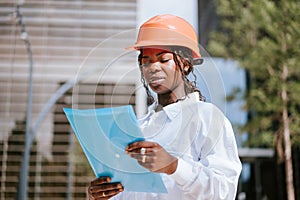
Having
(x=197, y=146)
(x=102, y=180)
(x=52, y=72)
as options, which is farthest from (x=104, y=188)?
(x=52, y=72)

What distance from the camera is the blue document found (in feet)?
1.97

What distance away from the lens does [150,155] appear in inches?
22.8

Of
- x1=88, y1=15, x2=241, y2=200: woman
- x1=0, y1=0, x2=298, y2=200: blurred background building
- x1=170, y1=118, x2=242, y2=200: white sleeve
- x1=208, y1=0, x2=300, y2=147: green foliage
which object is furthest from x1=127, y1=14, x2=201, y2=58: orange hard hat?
x1=0, y1=0, x2=298, y2=200: blurred background building

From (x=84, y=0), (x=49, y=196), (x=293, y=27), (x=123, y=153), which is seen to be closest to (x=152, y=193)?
(x=123, y=153)

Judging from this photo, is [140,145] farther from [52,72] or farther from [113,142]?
[52,72]

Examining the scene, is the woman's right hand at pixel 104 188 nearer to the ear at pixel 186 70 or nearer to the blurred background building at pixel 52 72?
the ear at pixel 186 70

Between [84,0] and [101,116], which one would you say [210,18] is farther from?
[101,116]

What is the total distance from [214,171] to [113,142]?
0.39 ft

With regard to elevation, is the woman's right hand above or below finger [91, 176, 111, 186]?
below

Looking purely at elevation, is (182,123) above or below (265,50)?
below

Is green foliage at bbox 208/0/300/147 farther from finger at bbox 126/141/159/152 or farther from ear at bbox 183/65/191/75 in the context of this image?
finger at bbox 126/141/159/152

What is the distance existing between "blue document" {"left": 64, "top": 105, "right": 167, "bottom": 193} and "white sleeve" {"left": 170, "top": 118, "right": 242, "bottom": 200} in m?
0.03

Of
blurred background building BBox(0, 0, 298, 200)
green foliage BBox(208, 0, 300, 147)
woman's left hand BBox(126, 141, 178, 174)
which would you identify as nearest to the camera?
woman's left hand BBox(126, 141, 178, 174)

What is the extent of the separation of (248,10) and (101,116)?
561cm
